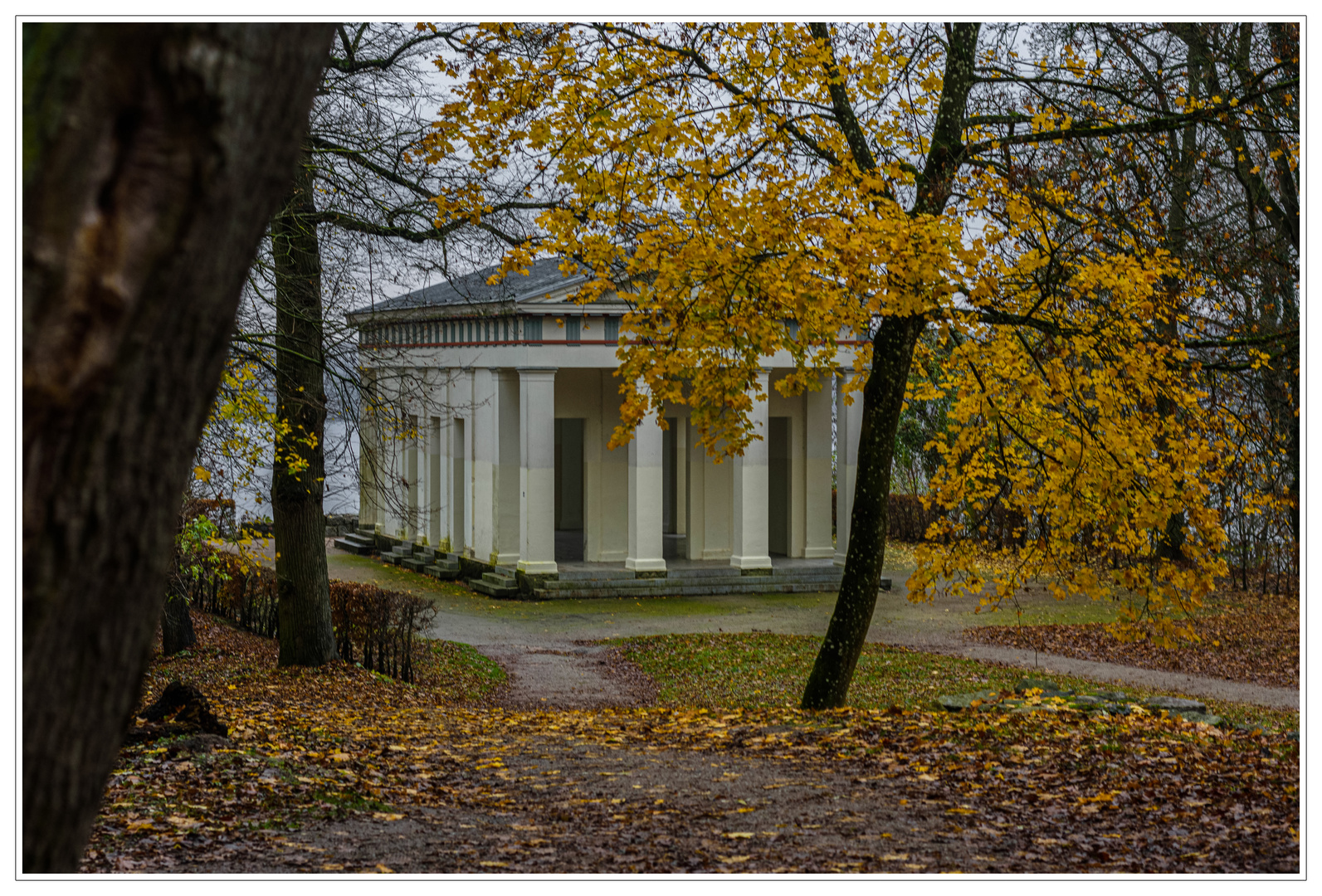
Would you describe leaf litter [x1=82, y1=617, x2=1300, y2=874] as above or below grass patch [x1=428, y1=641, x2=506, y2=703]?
above

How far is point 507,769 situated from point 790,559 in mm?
22769

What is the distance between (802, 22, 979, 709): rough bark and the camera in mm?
10070

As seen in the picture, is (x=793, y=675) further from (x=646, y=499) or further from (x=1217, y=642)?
(x=646, y=499)

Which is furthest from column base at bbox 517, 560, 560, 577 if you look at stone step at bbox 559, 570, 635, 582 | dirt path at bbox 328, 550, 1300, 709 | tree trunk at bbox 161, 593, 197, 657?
tree trunk at bbox 161, 593, 197, 657

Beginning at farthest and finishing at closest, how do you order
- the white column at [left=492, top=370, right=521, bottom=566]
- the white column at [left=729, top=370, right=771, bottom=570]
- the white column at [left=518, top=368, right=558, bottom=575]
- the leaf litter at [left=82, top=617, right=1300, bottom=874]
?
the white column at [left=729, top=370, right=771, bottom=570]
the white column at [left=492, top=370, right=521, bottom=566]
the white column at [left=518, top=368, right=558, bottom=575]
the leaf litter at [left=82, top=617, right=1300, bottom=874]

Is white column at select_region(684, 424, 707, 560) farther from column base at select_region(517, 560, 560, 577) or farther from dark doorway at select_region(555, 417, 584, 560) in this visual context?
dark doorway at select_region(555, 417, 584, 560)

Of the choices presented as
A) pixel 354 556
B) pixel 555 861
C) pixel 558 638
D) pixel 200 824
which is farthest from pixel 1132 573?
pixel 354 556

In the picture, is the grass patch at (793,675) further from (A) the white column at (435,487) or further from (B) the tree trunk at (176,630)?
(A) the white column at (435,487)

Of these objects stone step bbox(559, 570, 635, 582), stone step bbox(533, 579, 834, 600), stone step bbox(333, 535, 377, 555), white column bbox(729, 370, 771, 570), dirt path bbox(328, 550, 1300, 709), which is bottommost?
dirt path bbox(328, 550, 1300, 709)

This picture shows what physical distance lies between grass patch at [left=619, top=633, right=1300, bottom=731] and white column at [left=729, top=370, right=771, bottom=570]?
7.66 meters

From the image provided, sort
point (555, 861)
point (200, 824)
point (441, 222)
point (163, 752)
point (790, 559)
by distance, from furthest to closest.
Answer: point (790, 559) → point (441, 222) → point (163, 752) → point (200, 824) → point (555, 861)

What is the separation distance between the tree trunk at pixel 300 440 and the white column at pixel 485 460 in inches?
521

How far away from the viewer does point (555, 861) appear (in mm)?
5270

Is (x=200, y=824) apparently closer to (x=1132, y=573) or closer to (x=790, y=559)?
(x=1132, y=573)
